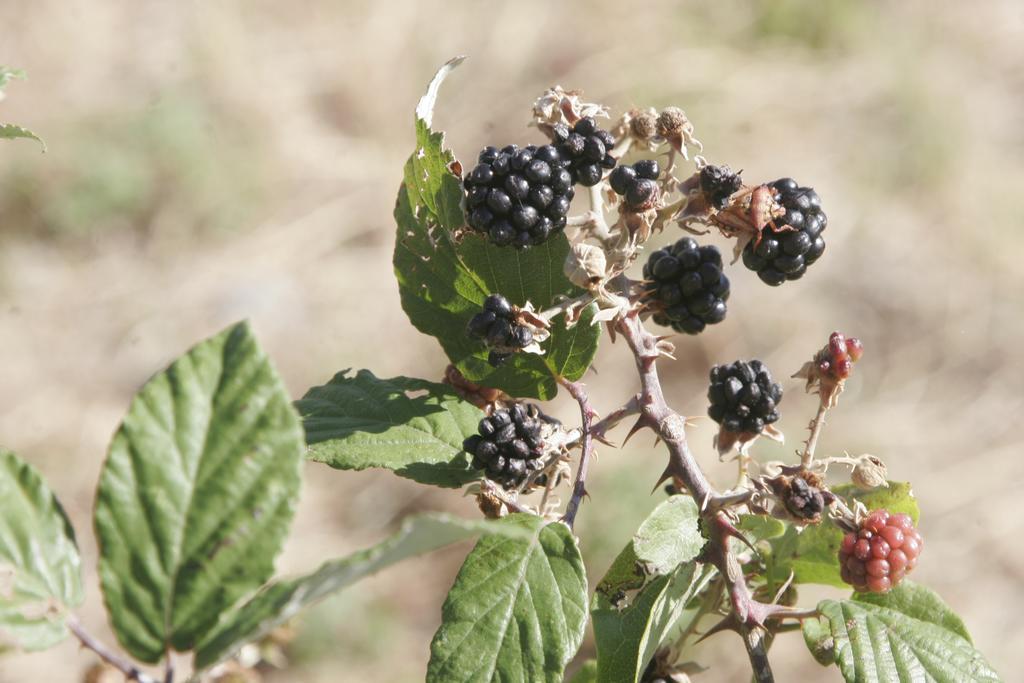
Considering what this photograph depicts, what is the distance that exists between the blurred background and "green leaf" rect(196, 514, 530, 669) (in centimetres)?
537

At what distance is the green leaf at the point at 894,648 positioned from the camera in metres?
1.64

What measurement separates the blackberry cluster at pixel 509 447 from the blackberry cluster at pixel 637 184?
17.1 inches

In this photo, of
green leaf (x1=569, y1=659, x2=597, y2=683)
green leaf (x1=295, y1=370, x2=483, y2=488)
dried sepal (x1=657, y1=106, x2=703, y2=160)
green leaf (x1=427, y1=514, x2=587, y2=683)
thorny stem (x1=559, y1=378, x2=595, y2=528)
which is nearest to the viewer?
green leaf (x1=427, y1=514, x2=587, y2=683)

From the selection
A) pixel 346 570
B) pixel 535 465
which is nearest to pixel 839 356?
pixel 535 465

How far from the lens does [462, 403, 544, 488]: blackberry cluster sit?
1649mm

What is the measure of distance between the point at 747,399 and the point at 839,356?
196mm

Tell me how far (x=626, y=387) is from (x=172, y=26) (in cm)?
584

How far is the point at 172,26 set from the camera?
30.6 ft

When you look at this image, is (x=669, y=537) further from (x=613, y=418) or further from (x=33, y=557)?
(x=33, y=557)

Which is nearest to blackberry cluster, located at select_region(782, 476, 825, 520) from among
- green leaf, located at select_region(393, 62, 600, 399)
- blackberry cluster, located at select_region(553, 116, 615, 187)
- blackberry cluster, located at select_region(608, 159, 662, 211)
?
green leaf, located at select_region(393, 62, 600, 399)

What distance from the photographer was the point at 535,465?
1671mm

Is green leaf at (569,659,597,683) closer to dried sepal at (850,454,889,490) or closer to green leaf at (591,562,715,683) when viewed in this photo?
green leaf at (591,562,715,683)

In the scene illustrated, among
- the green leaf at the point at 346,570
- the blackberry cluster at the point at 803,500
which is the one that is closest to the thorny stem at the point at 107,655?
the green leaf at the point at 346,570

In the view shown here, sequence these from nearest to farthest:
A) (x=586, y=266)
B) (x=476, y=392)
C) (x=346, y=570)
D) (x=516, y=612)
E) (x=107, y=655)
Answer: (x=346, y=570), (x=107, y=655), (x=516, y=612), (x=586, y=266), (x=476, y=392)
